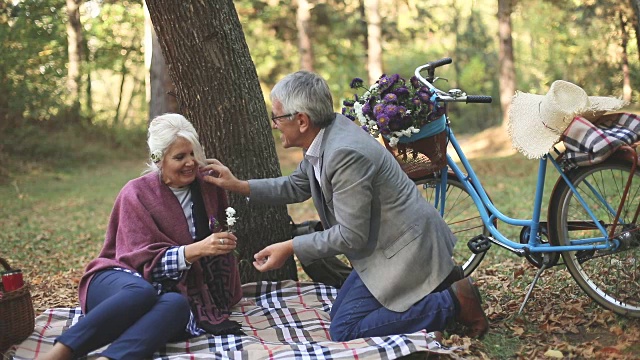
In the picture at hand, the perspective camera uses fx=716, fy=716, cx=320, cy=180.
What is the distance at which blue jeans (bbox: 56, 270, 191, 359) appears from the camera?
3.29 meters

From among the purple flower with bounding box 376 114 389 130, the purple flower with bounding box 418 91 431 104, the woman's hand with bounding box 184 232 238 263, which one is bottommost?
the woman's hand with bounding box 184 232 238 263

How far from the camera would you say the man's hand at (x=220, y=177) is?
3.89m

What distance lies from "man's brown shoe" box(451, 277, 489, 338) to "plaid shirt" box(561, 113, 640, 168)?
82 cm

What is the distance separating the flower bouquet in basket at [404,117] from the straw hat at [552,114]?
1.53 feet

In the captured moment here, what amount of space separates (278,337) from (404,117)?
140 centimetres

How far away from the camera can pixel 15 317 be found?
366 cm

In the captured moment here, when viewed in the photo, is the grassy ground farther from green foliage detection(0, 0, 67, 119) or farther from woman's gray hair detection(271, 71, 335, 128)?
green foliage detection(0, 0, 67, 119)

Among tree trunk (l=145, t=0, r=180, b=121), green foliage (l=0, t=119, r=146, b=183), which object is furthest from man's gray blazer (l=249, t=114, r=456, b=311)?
green foliage (l=0, t=119, r=146, b=183)

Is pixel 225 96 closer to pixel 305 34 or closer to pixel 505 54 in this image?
pixel 305 34

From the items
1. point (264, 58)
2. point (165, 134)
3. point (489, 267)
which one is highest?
point (165, 134)

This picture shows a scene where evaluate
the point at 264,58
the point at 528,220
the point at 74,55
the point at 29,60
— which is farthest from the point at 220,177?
the point at 264,58

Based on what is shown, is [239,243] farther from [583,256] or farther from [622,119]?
[622,119]

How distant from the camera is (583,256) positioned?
12.5ft

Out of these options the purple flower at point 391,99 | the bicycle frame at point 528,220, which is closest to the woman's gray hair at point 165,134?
the purple flower at point 391,99
